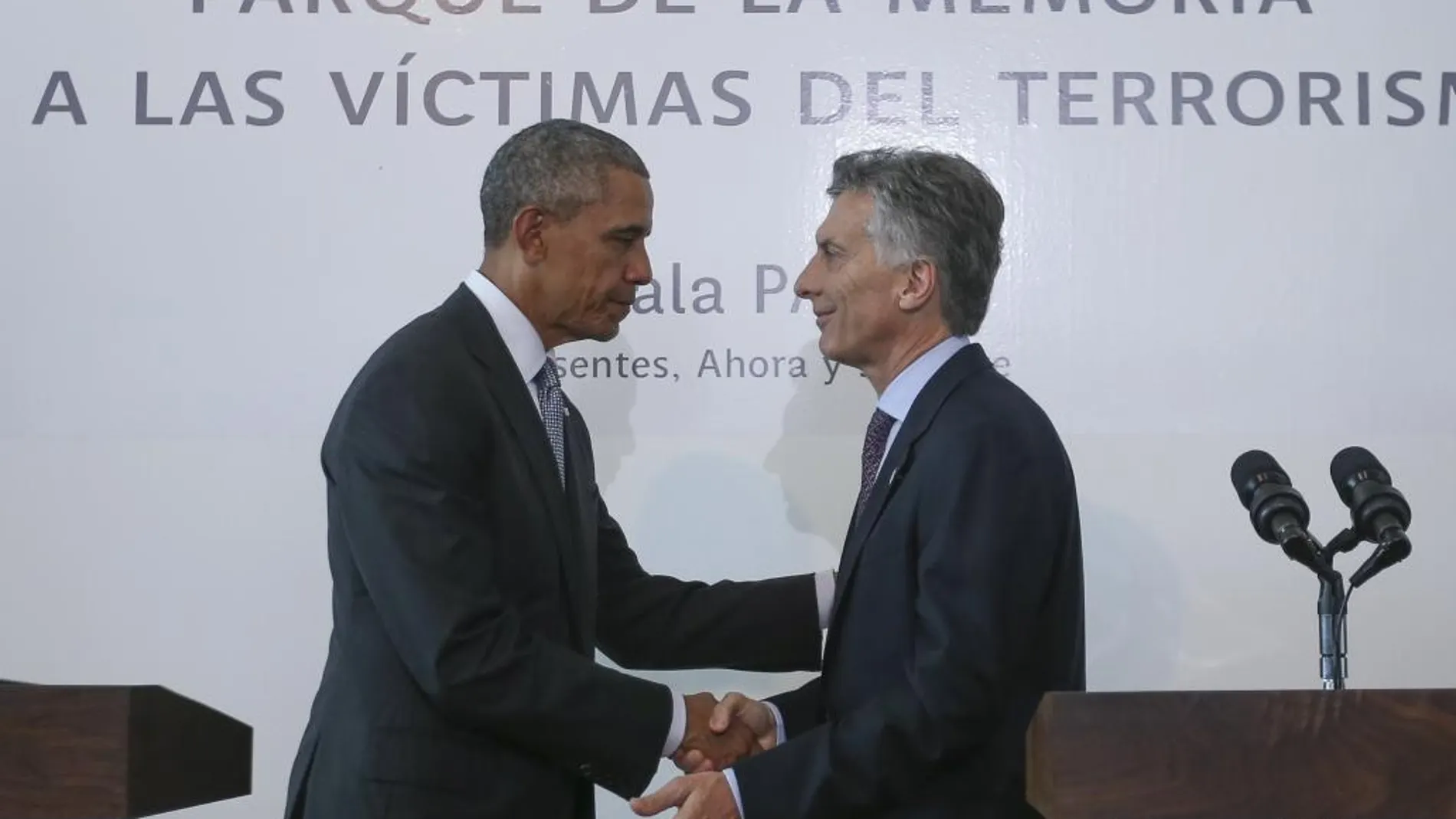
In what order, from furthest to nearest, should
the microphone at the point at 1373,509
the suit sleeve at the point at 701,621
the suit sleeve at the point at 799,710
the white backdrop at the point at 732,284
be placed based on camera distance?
the white backdrop at the point at 732,284 < the suit sleeve at the point at 701,621 < the suit sleeve at the point at 799,710 < the microphone at the point at 1373,509

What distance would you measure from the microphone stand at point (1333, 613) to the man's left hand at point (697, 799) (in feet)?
2.55

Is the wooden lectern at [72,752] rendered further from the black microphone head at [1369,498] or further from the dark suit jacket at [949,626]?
the black microphone head at [1369,498]

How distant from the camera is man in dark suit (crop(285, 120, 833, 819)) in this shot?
2346 millimetres

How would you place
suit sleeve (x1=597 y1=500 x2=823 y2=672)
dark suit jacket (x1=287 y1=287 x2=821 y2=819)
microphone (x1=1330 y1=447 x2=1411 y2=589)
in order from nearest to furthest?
1. microphone (x1=1330 y1=447 x2=1411 y2=589)
2. dark suit jacket (x1=287 y1=287 x2=821 y2=819)
3. suit sleeve (x1=597 y1=500 x2=823 y2=672)

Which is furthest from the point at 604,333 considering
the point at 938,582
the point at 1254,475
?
the point at 1254,475

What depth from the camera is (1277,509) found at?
2270 millimetres

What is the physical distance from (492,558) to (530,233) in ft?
1.69

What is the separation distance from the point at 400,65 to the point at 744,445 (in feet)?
3.13

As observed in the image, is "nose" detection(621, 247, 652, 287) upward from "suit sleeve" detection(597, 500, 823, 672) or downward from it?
upward

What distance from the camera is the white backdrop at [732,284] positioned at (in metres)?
3.29

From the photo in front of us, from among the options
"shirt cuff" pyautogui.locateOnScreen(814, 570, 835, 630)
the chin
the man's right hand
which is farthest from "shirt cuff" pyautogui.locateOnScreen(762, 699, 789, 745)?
A: the chin

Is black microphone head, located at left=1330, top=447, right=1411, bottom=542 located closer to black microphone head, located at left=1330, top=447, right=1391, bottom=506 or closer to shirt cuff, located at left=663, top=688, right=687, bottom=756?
black microphone head, located at left=1330, top=447, right=1391, bottom=506

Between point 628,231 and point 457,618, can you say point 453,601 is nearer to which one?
point 457,618

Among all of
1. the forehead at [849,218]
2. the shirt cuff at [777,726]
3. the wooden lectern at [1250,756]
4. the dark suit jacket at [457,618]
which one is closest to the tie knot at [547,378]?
the dark suit jacket at [457,618]
